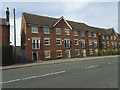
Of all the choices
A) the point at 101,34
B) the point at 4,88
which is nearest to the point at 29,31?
the point at 4,88

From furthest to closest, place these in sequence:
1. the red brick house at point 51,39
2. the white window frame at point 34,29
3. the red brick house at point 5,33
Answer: the white window frame at point 34,29 < the red brick house at point 51,39 < the red brick house at point 5,33

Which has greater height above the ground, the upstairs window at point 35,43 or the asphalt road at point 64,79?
the upstairs window at point 35,43

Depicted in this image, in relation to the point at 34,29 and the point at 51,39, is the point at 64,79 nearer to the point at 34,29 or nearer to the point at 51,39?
the point at 34,29

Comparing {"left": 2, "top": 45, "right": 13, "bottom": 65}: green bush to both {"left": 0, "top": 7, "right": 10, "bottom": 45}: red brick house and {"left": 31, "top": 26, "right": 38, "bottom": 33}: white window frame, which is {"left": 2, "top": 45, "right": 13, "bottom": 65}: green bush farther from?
{"left": 31, "top": 26, "right": 38, "bottom": 33}: white window frame

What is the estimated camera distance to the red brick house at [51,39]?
20312mm

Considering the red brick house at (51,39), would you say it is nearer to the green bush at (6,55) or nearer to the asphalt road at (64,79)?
the green bush at (6,55)

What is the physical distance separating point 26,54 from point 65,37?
34.2 ft

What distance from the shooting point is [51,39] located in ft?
74.1

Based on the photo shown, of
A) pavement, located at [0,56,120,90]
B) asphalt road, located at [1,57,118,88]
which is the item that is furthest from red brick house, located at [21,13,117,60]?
asphalt road, located at [1,57,118,88]

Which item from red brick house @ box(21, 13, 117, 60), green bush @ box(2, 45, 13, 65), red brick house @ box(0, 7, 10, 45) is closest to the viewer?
green bush @ box(2, 45, 13, 65)

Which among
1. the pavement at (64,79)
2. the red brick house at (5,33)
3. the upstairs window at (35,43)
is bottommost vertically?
the pavement at (64,79)

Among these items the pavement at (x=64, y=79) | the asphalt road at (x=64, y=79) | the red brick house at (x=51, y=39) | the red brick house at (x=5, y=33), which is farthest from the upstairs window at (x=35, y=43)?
the asphalt road at (x=64, y=79)

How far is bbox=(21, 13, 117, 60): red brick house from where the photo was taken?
20.3 m

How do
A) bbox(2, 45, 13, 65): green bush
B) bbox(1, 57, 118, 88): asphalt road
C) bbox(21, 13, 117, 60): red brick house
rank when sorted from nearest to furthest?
bbox(1, 57, 118, 88): asphalt road, bbox(2, 45, 13, 65): green bush, bbox(21, 13, 117, 60): red brick house
